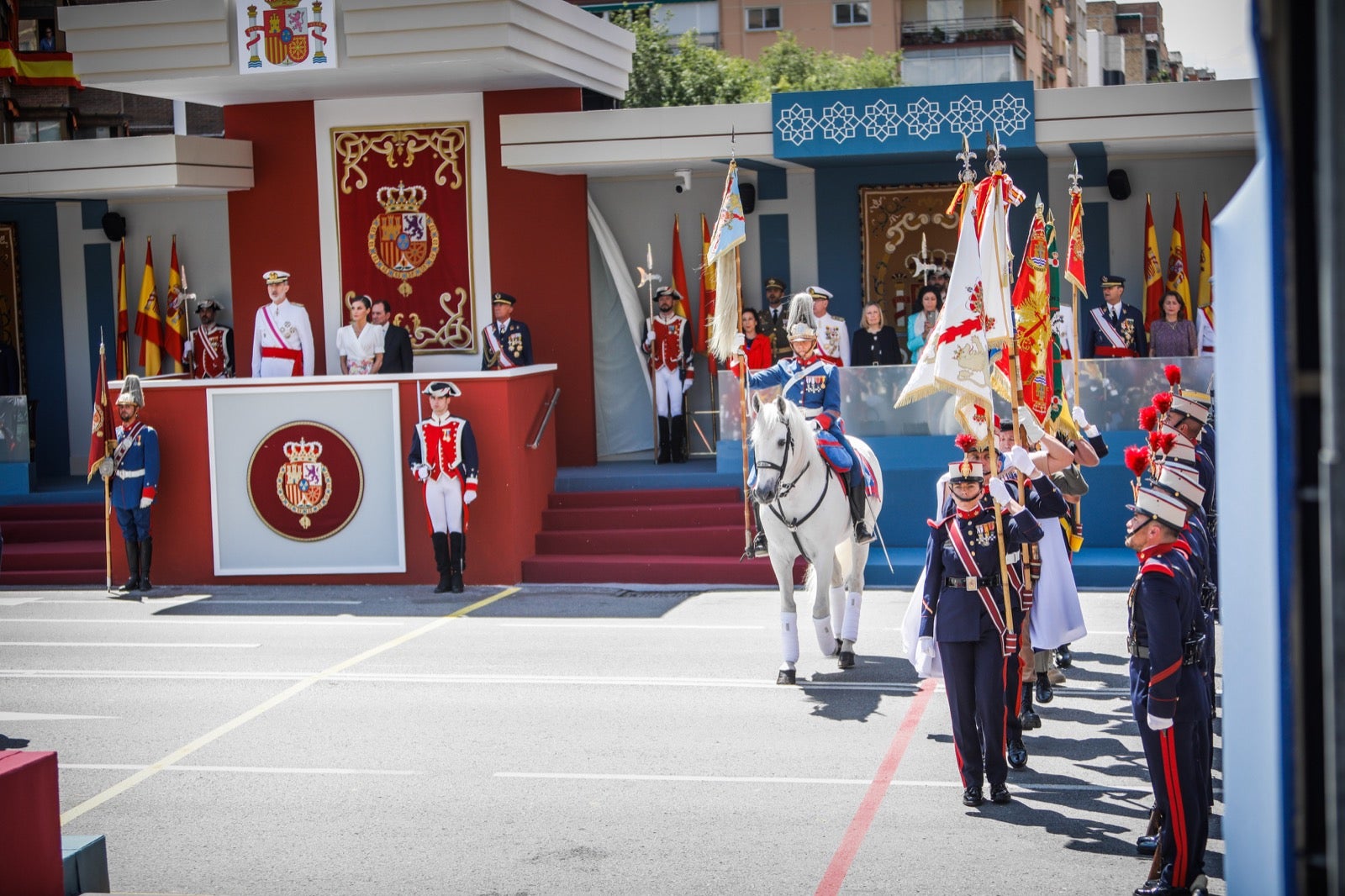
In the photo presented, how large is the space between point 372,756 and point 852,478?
4.26 m

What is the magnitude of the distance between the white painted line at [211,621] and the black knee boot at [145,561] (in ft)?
4.76

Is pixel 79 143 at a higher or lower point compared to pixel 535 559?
higher

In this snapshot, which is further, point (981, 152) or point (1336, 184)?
point (981, 152)

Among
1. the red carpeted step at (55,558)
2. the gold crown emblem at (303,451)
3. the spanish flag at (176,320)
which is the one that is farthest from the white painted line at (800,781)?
the spanish flag at (176,320)

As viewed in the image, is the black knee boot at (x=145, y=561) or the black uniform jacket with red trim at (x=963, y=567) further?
the black knee boot at (x=145, y=561)

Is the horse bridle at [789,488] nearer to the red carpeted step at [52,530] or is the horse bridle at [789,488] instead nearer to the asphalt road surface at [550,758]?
the asphalt road surface at [550,758]

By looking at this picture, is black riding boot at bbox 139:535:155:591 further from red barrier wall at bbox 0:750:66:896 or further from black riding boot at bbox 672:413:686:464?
red barrier wall at bbox 0:750:66:896

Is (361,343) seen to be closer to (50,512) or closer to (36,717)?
(50,512)

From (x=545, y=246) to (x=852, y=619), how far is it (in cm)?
819

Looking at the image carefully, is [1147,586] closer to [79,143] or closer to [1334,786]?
[1334,786]

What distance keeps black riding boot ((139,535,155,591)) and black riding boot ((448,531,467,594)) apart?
3324mm

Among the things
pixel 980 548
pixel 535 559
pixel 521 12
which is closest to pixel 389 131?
pixel 521 12

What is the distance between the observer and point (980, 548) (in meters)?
8.22

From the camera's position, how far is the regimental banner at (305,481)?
16.1m
